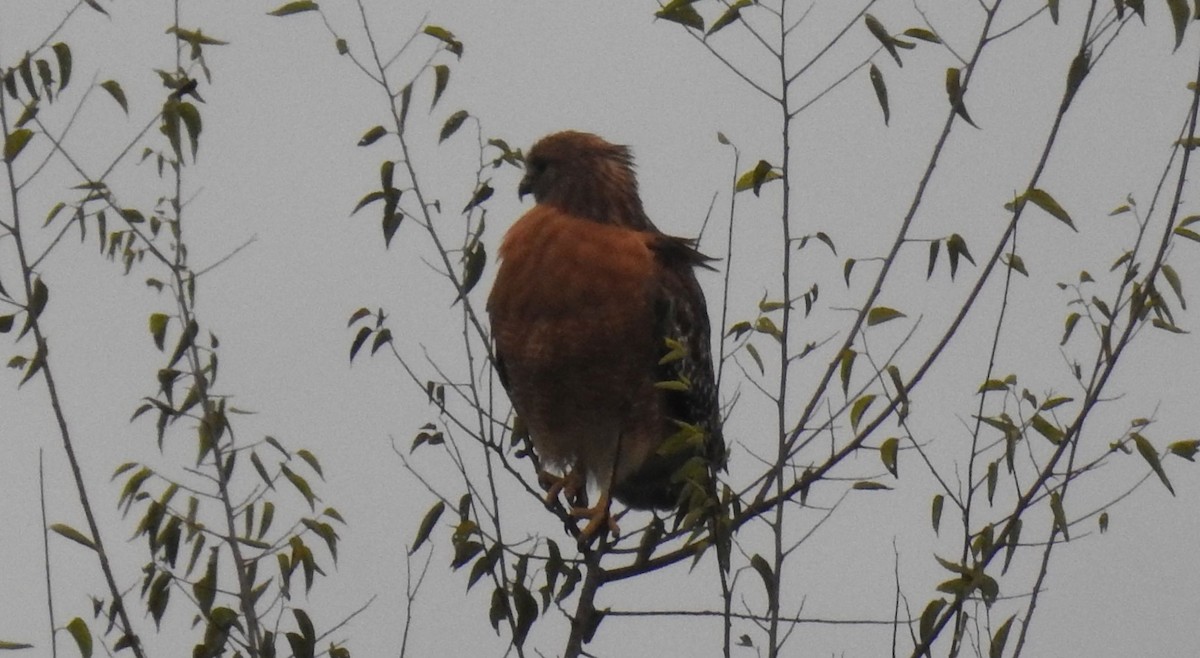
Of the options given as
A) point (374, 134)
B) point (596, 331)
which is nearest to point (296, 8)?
point (374, 134)

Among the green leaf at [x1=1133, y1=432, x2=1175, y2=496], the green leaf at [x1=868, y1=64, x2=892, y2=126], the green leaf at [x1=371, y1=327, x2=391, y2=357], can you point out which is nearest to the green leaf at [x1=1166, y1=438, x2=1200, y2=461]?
the green leaf at [x1=1133, y1=432, x2=1175, y2=496]

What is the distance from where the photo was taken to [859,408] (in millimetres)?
4320

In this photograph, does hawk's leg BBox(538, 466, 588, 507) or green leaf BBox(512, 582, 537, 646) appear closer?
green leaf BBox(512, 582, 537, 646)

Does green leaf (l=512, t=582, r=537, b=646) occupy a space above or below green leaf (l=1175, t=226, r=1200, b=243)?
below

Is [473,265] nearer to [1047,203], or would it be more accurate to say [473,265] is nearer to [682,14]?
[682,14]

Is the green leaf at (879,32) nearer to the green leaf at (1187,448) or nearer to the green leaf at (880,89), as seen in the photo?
the green leaf at (880,89)

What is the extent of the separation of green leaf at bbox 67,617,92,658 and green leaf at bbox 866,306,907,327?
2085 millimetres

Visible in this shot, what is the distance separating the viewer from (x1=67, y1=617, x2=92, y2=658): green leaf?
13.0 ft

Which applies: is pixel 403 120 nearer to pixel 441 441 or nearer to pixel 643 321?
pixel 441 441

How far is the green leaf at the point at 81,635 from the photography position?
3.95 metres

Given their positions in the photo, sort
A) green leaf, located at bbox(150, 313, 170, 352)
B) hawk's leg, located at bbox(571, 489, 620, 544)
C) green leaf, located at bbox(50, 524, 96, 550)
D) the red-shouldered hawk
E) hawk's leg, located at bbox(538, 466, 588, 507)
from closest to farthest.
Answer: green leaf, located at bbox(50, 524, 96, 550) → green leaf, located at bbox(150, 313, 170, 352) → hawk's leg, located at bbox(571, 489, 620, 544) → the red-shouldered hawk → hawk's leg, located at bbox(538, 466, 588, 507)

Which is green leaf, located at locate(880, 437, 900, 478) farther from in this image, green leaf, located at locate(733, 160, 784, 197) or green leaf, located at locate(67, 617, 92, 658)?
green leaf, located at locate(67, 617, 92, 658)

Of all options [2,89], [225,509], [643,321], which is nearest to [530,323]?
[643,321]

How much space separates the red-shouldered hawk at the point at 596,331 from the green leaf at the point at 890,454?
1.55 meters
